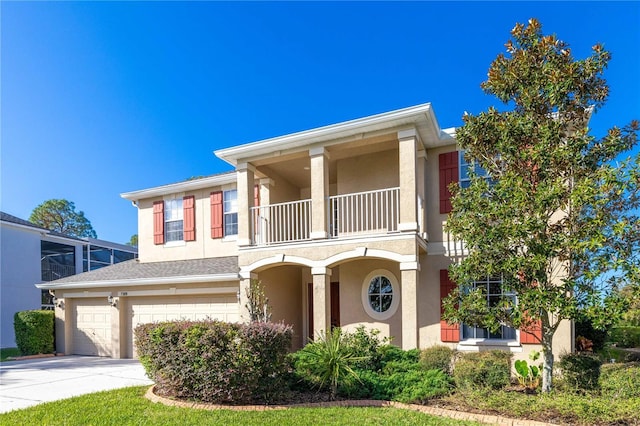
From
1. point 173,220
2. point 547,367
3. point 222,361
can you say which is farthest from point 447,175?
point 173,220

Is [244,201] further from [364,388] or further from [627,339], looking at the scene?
[627,339]

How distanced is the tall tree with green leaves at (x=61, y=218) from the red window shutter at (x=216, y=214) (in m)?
34.0

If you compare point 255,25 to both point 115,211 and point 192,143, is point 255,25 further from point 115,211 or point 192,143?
point 115,211

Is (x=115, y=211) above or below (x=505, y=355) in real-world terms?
above

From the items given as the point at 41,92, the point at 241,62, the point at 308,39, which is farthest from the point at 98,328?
the point at 308,39

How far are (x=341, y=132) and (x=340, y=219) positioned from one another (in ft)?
10.1

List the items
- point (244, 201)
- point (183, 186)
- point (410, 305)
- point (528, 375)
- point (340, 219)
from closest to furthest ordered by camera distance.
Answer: point (528, 375) → point (410, 305) → point (244, 201) → point (340, 219) → point (183, 186)

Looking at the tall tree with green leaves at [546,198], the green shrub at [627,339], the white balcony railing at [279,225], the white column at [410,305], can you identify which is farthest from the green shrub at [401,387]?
the green shrub at [627,339]

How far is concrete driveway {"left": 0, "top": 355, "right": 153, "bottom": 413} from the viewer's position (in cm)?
801

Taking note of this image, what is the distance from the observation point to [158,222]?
15414 mm

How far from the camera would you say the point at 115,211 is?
2577 cm

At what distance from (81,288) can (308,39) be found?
12.8m

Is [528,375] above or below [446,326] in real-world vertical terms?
below

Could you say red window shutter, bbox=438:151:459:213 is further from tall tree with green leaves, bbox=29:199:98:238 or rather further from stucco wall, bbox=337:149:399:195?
tall tree with green leaves, bbox=29:199:98:238
